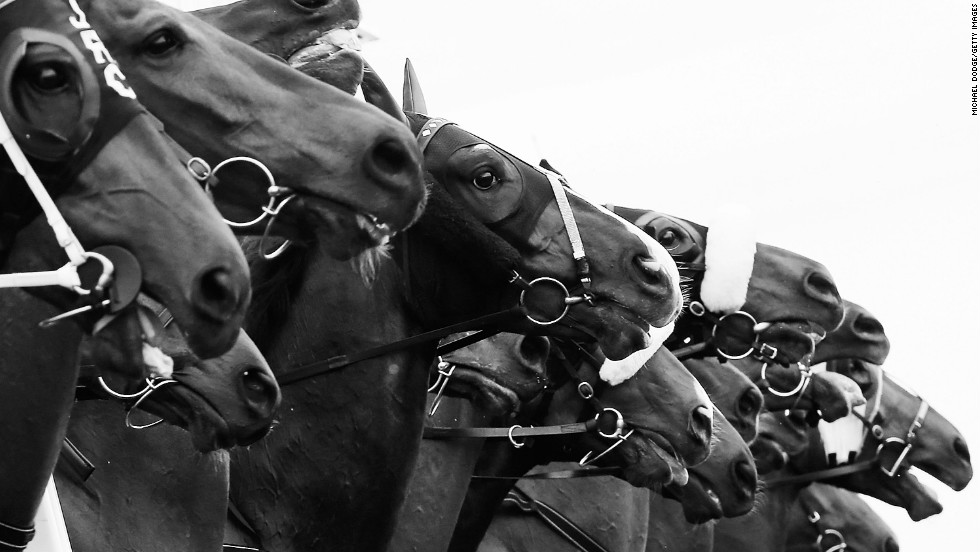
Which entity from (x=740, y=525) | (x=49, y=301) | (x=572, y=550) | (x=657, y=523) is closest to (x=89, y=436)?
(x=49, y=301)

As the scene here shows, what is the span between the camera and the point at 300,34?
176 inches

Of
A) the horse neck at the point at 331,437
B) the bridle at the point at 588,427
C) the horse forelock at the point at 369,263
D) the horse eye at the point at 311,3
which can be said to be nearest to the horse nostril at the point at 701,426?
the bridle at the point at 588,427

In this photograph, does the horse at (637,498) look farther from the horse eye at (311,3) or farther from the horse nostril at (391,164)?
the horse nostril at (391,164)

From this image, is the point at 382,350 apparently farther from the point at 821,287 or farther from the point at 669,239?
the point at 821,287

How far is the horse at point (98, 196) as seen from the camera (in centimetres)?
273

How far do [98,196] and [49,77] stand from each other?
203 mm

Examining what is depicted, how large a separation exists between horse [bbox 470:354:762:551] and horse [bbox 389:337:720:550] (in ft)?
0.77

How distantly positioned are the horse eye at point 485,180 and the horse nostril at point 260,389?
1.25 metres

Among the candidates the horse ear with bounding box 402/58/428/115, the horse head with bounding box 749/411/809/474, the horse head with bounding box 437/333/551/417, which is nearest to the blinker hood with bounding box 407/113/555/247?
the horse ear with bounding box 402/58/428/115

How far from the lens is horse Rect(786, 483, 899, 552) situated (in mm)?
9141

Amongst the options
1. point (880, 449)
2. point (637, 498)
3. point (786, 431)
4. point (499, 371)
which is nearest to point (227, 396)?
point (499, 371)

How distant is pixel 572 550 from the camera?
20.7ft

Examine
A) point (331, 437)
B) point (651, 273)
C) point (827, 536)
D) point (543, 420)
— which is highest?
point (651, 273)

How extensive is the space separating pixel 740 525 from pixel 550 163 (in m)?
3.69
